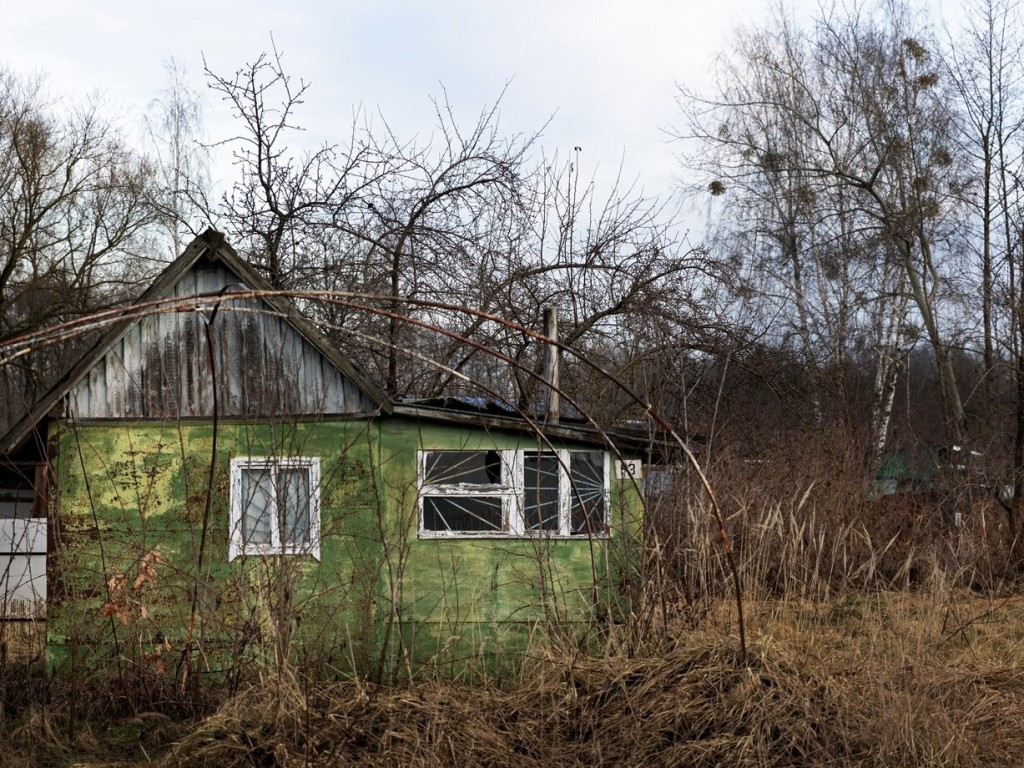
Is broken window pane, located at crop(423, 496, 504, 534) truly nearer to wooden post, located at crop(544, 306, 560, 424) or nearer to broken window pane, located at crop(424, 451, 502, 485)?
broken window pane, located at crop(424, 451, 502, 485)

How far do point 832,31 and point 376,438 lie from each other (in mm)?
20550

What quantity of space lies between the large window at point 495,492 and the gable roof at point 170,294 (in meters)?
0.99

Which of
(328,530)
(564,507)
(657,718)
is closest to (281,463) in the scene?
(328,530)

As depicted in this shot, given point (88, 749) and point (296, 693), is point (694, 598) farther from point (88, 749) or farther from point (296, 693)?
point (88, 749)

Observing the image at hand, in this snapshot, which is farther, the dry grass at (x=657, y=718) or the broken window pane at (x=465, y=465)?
the broken window pane at (x=465, y=465)

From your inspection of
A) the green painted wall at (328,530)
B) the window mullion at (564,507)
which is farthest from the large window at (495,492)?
the green painted wall at (328,530)

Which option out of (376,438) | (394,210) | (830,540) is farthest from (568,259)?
(830,540)

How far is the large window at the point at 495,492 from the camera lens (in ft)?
35.9

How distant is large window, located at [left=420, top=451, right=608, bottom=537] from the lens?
10.9 metres

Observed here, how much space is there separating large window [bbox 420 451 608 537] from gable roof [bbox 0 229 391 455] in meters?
0.99

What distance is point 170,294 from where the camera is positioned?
36.4 ft

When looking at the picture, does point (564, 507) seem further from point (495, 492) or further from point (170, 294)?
point (170, 294)

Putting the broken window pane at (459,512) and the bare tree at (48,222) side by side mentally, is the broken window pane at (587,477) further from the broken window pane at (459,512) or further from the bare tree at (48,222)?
the bare tree at (48,222)

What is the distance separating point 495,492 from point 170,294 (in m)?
3.85
